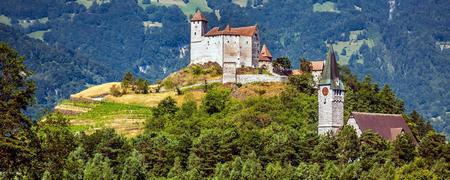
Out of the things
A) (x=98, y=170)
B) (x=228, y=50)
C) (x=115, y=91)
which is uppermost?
(x=228, y=50)

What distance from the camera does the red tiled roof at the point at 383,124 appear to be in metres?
90.8

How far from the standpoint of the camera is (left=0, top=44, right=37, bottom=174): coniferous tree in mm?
42781

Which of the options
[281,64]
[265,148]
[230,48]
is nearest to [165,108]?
[230,48]

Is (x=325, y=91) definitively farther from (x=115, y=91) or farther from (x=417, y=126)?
(x=115, y=91)

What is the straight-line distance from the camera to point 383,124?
92688mm

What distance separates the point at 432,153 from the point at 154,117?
115 ft

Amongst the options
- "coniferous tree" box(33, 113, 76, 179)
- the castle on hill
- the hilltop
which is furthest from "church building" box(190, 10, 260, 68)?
"coniferous tree" box(33, 113, 76, 179)

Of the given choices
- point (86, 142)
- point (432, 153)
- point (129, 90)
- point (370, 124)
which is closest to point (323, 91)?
point (370, 124)

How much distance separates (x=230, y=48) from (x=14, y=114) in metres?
76.8

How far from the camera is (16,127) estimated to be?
142 feet

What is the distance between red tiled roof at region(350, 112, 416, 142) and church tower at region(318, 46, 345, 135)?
1.55 m

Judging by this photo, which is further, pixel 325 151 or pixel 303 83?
pixel 303 83

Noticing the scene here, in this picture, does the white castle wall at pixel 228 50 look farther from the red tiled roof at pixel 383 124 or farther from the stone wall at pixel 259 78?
the red tiled roof at pixel 383 124

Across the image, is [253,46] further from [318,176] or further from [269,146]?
[318,176]
